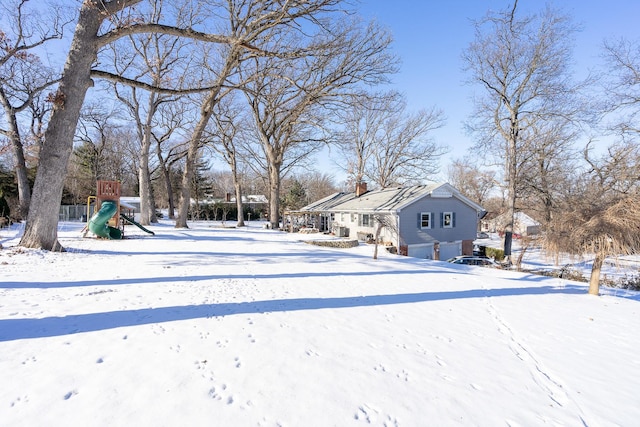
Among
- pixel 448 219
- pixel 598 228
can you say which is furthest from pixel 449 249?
pixel 598 228

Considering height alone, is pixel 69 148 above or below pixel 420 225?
above

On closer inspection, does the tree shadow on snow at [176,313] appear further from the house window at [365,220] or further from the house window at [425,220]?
the house window at [365,220]

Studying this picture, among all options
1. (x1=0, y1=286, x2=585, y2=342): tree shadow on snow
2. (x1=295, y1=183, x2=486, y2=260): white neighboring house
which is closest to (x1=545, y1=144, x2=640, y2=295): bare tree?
(x1=0, y1=286, x2=585, y2=342): tree shadow on snow

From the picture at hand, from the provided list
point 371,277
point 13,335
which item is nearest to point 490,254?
point 371,277

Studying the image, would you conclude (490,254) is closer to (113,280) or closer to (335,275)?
(335,275)

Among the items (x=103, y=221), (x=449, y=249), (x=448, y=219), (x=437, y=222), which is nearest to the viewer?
(x=103, y=221)

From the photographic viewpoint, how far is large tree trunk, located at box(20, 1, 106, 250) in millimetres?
8242

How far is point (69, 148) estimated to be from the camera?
8.59 meters

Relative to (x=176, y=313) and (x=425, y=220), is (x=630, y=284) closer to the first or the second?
(x=425, y=220)

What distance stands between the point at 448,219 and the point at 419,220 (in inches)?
109

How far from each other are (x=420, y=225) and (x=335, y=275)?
541 inches

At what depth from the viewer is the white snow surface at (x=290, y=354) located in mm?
2664

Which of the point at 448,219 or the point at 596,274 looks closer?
the point at 596,274

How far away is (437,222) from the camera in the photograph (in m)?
21.2
